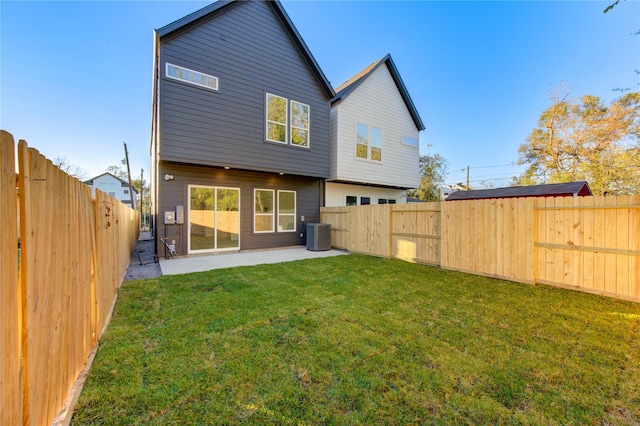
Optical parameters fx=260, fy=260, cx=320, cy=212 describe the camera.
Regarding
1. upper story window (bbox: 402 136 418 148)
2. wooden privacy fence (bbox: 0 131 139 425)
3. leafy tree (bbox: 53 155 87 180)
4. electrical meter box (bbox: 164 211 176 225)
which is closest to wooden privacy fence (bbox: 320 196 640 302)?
upper story window (bbox: 402 136 418 148)

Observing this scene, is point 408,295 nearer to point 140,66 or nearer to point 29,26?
point 29,26

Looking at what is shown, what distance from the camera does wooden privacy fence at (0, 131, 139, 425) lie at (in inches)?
43.7

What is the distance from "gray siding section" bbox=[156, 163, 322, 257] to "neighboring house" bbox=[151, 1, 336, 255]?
1.2 inches

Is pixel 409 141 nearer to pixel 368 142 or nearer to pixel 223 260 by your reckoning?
pixel 368 142

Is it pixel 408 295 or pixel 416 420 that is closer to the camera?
pixel 416 420

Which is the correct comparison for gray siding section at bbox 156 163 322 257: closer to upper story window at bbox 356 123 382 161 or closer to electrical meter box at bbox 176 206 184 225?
electrical meter box at bbox 176 206 184 225

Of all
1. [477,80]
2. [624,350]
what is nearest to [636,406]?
[624,350]

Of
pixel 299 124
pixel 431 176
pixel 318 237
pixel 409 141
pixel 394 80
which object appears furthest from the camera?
pixel 431 176

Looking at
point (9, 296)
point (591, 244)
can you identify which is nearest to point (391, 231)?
point (591, 244)

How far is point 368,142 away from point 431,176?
1501 centimetres

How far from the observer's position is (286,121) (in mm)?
9180

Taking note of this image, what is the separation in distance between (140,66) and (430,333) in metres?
19.4

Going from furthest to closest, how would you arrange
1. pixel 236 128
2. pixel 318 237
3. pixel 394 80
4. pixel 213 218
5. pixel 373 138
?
pixel 394 80
pixel 373 138
pixel 318 237
pixel 213 218
pixel 236 128

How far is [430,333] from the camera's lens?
9.87 ft
